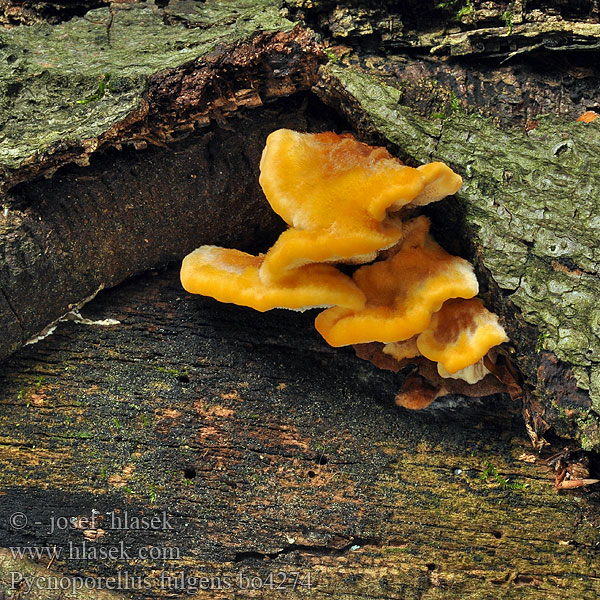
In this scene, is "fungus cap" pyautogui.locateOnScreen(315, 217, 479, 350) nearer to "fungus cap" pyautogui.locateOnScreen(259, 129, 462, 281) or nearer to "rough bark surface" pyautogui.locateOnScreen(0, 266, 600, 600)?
"fungus cap" pyautogui.locateOnScreen(259, 129, 462, 281)

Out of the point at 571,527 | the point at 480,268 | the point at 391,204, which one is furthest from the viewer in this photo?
the point at 571,527

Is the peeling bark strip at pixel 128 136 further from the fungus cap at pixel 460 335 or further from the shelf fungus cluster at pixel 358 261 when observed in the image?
the fungus cap at pixel 460 335

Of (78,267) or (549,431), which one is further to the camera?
(78,267)

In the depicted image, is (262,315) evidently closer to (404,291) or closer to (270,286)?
(270,286)

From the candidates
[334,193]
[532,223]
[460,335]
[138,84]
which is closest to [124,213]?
[138,84]

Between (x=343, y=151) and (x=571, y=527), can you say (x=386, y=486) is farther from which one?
→ (x=343, y=151)

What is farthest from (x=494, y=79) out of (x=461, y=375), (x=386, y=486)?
(x=386, y=486)
